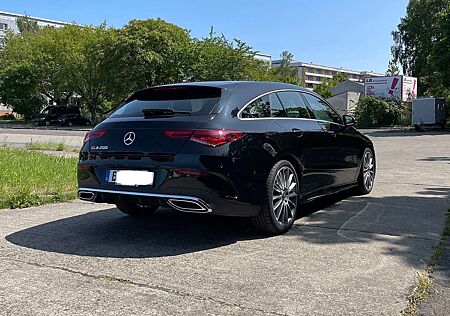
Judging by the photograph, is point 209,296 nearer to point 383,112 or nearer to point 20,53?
point 383,112

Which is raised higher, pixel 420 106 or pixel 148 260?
pixel 420 106

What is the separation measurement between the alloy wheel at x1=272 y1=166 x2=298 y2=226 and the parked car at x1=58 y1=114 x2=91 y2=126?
153 ft

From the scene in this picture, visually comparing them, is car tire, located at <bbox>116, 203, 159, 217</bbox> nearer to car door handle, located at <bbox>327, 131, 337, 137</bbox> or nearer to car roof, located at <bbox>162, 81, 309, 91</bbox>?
car roof, located at <bbox>162, 81, 309, 91</bbox>

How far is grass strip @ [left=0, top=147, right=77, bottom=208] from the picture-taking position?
6836mm

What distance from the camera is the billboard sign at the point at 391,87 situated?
45625 millimetres

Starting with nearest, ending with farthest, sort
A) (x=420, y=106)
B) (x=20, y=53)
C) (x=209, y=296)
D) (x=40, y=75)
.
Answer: (x=209, y=296) < (x=420, y=106) < (x=40, y=75) < (x=20, y=53)

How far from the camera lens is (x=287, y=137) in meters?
5.25

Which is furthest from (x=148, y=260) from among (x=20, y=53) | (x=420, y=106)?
(x=20, y=53)

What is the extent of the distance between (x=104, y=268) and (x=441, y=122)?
37.8 m

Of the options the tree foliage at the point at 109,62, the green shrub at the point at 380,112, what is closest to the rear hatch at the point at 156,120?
the tree foliage at the point at 109,62

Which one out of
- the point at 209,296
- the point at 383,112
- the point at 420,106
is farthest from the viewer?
the point at 383,112

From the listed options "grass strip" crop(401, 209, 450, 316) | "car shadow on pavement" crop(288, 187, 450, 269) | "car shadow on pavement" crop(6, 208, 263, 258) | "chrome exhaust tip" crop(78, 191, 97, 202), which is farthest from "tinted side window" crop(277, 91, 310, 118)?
"chrome exhaust tip" crop(78, 191, 97, 202)

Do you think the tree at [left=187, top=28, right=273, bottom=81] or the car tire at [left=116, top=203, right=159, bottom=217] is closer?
the car tire at [left=116, top=203, right=159, bottom=217]

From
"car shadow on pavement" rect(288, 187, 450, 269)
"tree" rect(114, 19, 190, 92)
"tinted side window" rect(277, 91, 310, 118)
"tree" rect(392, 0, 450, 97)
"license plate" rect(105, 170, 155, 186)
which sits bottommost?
"car shadow on pavement" rect(288, 187, 450, 269)
